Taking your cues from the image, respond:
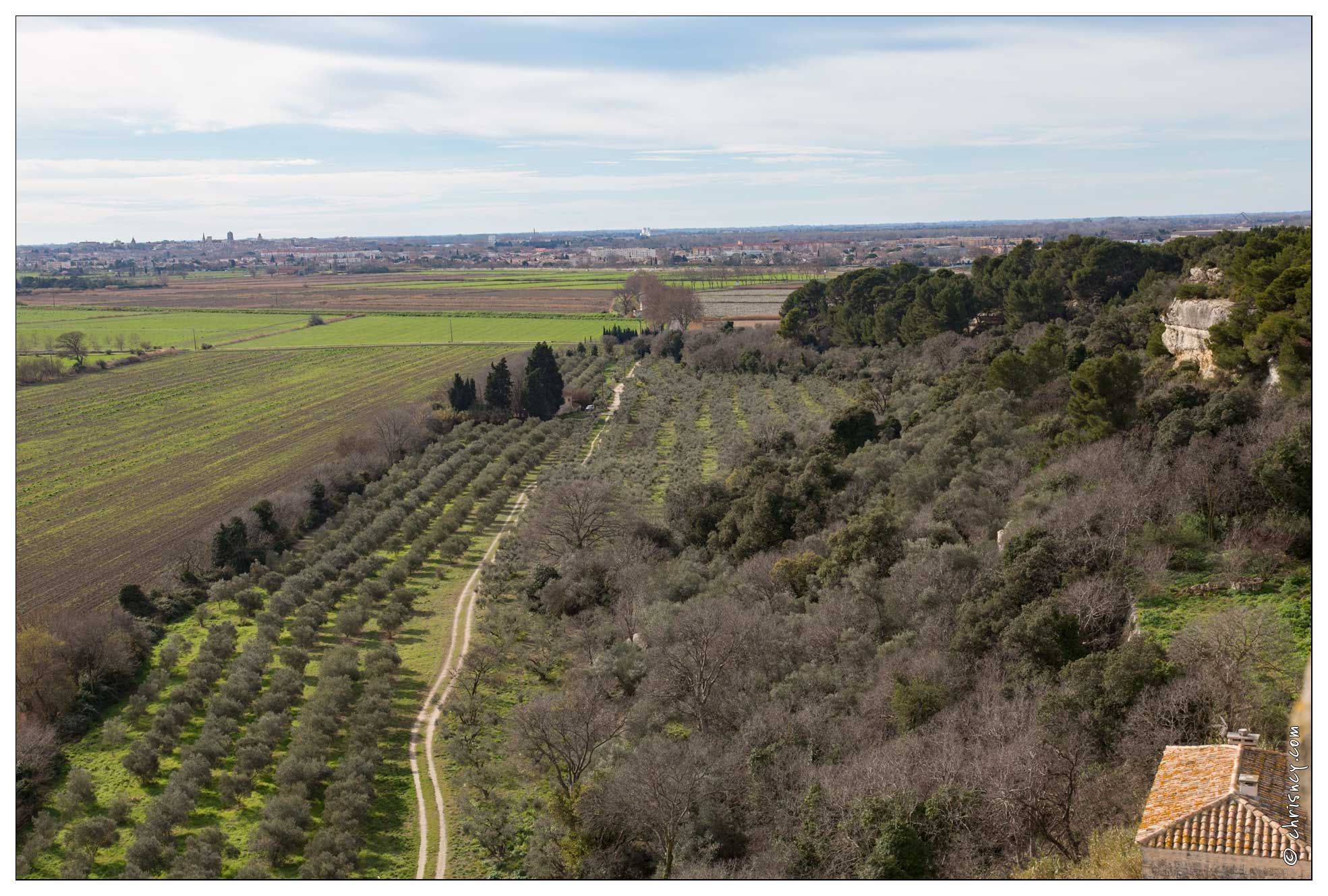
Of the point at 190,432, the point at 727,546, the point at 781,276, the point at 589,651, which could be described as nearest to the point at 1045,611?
the point at 589,651

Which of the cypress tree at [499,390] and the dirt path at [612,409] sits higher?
the cypress tree at [499,390]

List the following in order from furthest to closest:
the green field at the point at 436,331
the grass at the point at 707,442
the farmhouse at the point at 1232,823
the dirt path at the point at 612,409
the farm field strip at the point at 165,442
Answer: the green field at the point at 436,331 → the dirt path at the point at 612,409 → the grass at the point at 707,442 → the farm field strip at the point at 165,442 → the farmhouse at the point at 1232,823

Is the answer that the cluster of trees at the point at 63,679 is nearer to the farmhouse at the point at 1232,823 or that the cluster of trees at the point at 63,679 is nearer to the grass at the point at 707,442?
the farmhouse at the point at 1232,823

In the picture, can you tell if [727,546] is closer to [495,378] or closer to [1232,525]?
[1232,525]

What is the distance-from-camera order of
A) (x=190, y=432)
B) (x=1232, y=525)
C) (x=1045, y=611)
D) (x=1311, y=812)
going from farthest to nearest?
(x=190, y=432) < (x=1232, y=525) < (x=1045, y=611) < (x=1311, y=812)

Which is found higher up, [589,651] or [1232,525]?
[1232,525]

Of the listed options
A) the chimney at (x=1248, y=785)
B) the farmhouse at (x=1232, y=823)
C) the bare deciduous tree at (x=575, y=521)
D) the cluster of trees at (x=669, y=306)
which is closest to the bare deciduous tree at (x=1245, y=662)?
the farmhouse at (x=1232, y=823)

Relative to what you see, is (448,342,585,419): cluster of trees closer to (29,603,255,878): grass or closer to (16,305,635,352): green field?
(29,603,255,878): grass
